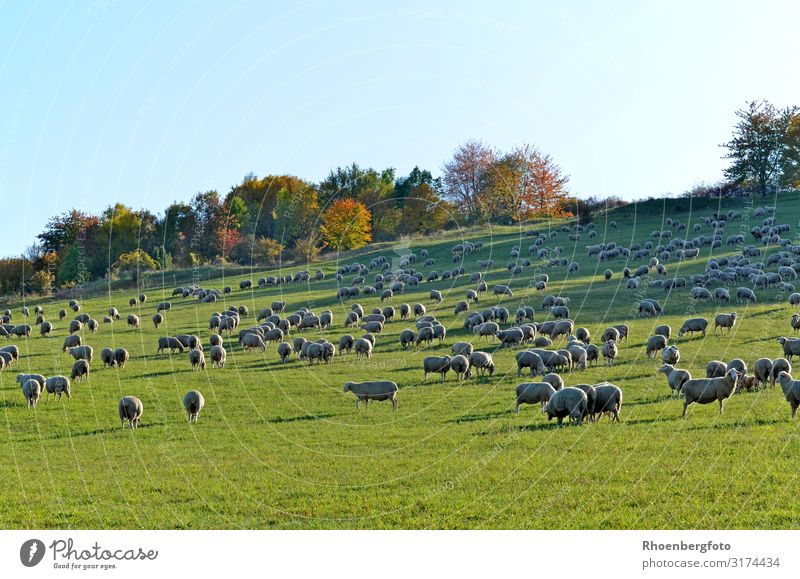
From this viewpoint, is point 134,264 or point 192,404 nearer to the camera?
point 192,404

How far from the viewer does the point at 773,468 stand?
65.1ft

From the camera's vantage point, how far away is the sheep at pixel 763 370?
105ft

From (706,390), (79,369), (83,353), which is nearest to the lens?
(706,390)

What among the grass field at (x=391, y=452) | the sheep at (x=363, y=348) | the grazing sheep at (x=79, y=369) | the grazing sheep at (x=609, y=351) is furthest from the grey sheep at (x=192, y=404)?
the grazing sheep at (x=609, y=351)

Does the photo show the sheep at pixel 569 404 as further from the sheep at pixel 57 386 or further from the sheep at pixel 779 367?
the sheep at pixel 57 386

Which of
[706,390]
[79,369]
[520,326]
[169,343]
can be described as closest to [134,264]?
[169,343]

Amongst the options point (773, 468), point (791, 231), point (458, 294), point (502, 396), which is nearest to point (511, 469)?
point (773, 468)

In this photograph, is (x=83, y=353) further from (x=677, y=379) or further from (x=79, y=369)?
(x=677, y=379)

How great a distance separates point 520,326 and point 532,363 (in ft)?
35.9

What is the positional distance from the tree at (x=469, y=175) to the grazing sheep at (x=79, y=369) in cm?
6775

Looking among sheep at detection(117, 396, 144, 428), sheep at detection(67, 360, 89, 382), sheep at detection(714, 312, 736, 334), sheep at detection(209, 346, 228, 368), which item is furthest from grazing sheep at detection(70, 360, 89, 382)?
sheep at detection(714, 312, 736, 334)

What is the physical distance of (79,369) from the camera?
41844 mm

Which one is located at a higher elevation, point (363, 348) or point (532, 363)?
point (363, 348)

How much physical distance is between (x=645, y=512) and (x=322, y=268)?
7915 centimetres
